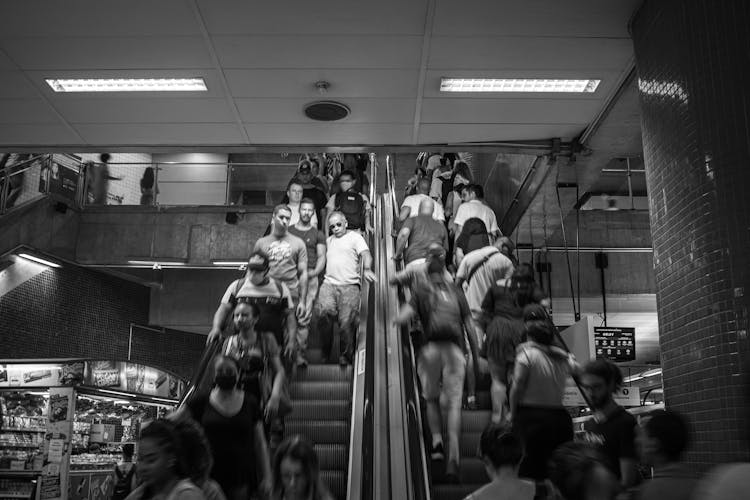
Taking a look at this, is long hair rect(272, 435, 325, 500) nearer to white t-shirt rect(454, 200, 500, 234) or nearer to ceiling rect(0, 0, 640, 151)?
ceiling rect(0, 0, 640, 151)

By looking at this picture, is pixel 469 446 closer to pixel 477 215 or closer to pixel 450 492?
pixel 450 492

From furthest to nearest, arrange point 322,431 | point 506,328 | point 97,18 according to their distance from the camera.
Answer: point 322,431
point 506,328
point 97,18

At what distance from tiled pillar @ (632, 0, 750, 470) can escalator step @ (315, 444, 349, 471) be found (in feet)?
8.83

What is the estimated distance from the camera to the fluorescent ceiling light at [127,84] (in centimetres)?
646

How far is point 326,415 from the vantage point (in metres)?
6.53

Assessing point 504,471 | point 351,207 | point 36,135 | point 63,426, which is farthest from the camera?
point 63,426

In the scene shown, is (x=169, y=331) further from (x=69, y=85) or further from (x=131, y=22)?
(x=131, y=22)

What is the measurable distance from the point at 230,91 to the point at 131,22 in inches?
49.2

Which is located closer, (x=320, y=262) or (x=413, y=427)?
(x=413, y=427)

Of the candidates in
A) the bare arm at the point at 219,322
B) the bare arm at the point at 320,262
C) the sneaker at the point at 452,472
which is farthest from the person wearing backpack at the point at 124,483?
the bare arm at the point at 320,262

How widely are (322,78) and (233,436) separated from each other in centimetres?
339

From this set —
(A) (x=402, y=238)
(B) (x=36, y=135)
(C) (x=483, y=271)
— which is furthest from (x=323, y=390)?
(B) (x=36, y=135)

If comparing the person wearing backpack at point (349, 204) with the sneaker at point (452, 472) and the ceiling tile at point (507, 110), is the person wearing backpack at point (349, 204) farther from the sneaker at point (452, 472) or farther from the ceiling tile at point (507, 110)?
the sneaker at point (452, 472)

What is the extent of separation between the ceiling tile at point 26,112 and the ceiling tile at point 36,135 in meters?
0.12
